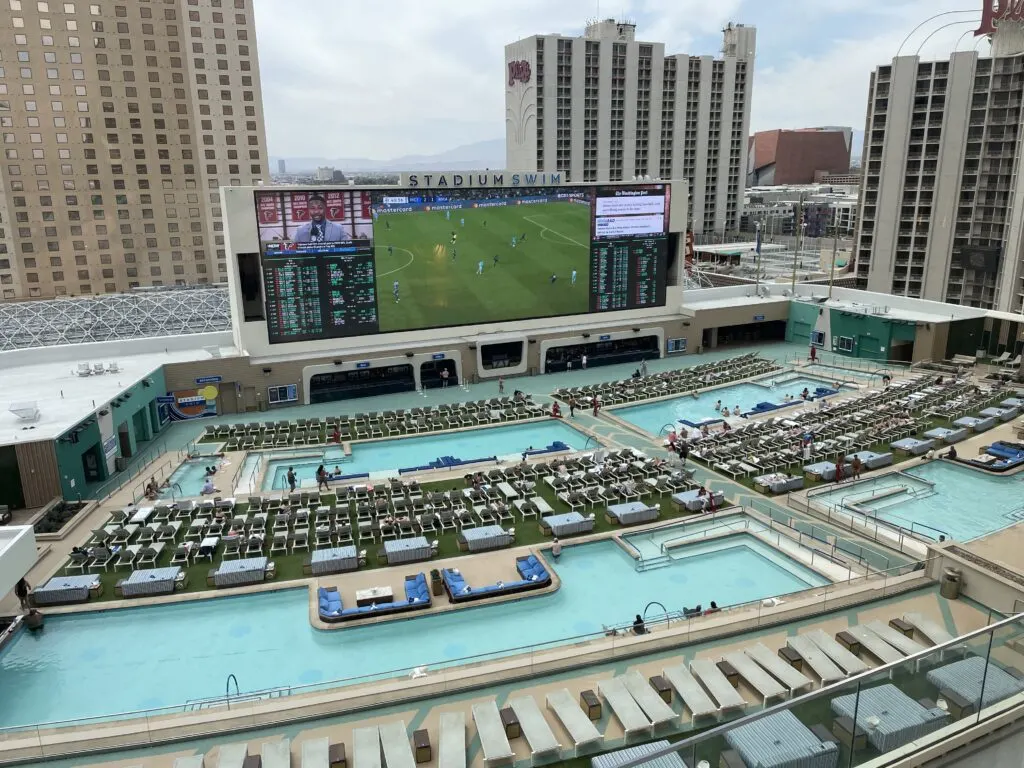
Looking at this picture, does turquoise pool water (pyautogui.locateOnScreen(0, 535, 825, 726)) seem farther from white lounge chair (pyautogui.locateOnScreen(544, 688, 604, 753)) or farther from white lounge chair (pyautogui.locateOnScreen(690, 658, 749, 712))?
white lounge chair (pyautogui.locateOnScreen(690, 658, 749, 712))

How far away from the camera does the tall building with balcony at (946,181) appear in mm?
50375

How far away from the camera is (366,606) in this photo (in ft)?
52.1

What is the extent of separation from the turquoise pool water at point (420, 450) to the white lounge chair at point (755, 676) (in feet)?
46.4

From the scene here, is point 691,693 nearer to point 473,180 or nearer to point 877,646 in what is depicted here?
point 877,646

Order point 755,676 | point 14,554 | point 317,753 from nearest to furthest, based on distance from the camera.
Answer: point 317,753 → point 755,676 → point 14,554

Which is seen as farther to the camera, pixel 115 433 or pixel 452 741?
pixel 115 433

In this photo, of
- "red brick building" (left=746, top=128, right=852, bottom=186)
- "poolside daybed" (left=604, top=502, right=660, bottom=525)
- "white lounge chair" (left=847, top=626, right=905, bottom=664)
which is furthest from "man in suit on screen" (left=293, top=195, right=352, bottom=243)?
"red brick building" (left=746, top=128, right=852, bottom=186)

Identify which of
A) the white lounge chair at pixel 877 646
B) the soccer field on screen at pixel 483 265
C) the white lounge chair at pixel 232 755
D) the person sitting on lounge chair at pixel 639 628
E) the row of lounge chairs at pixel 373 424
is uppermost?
the soccer field on screen at pixel 483 265

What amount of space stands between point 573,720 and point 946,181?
184ft

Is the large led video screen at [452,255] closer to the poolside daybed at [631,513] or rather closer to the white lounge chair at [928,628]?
the poolside daybed at [631,513]

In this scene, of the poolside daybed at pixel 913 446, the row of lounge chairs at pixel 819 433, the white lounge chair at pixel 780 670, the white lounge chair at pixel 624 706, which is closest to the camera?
the white lounge chair at pixel 624 706

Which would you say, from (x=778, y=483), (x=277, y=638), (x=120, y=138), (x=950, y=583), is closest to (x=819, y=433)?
(x=778, y=483)

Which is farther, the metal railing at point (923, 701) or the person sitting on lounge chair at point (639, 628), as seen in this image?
the person sitting on lounge chair at point (639, 628)

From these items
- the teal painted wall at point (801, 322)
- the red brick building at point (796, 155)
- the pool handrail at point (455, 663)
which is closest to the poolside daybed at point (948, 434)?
the pool handrail at point (455, 663)
